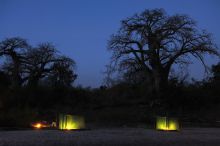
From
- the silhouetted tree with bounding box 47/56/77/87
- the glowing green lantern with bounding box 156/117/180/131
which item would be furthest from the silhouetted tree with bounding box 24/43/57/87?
the glowing green lantern with bounding box 156/117/180/131

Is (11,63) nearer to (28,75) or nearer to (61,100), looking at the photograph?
(28,75)

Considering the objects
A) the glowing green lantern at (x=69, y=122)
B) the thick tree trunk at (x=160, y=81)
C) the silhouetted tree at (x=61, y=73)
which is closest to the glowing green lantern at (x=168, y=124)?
the glowing green lantern at (x=69, y=122)

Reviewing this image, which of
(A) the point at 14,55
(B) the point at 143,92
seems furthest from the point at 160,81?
(A) the point at 14,55

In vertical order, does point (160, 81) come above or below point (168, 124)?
above

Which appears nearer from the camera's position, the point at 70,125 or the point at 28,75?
the point at 70,125

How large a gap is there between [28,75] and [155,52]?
1723 cm

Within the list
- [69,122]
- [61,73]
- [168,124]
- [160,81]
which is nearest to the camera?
[69,122]

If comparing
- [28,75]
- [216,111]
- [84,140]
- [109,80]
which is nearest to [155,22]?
[109,80]

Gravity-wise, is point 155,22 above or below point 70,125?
above

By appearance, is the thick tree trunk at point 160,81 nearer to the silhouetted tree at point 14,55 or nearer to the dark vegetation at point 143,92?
the dark vegetation at point 143,92

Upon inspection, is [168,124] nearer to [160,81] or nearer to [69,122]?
[69,122]

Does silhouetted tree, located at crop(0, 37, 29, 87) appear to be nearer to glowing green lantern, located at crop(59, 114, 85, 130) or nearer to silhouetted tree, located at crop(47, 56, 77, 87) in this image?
silhouetted tree, located at crop(47, 56, 77, 87)

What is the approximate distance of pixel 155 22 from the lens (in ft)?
140

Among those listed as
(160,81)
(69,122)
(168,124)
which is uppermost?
(160,81)
